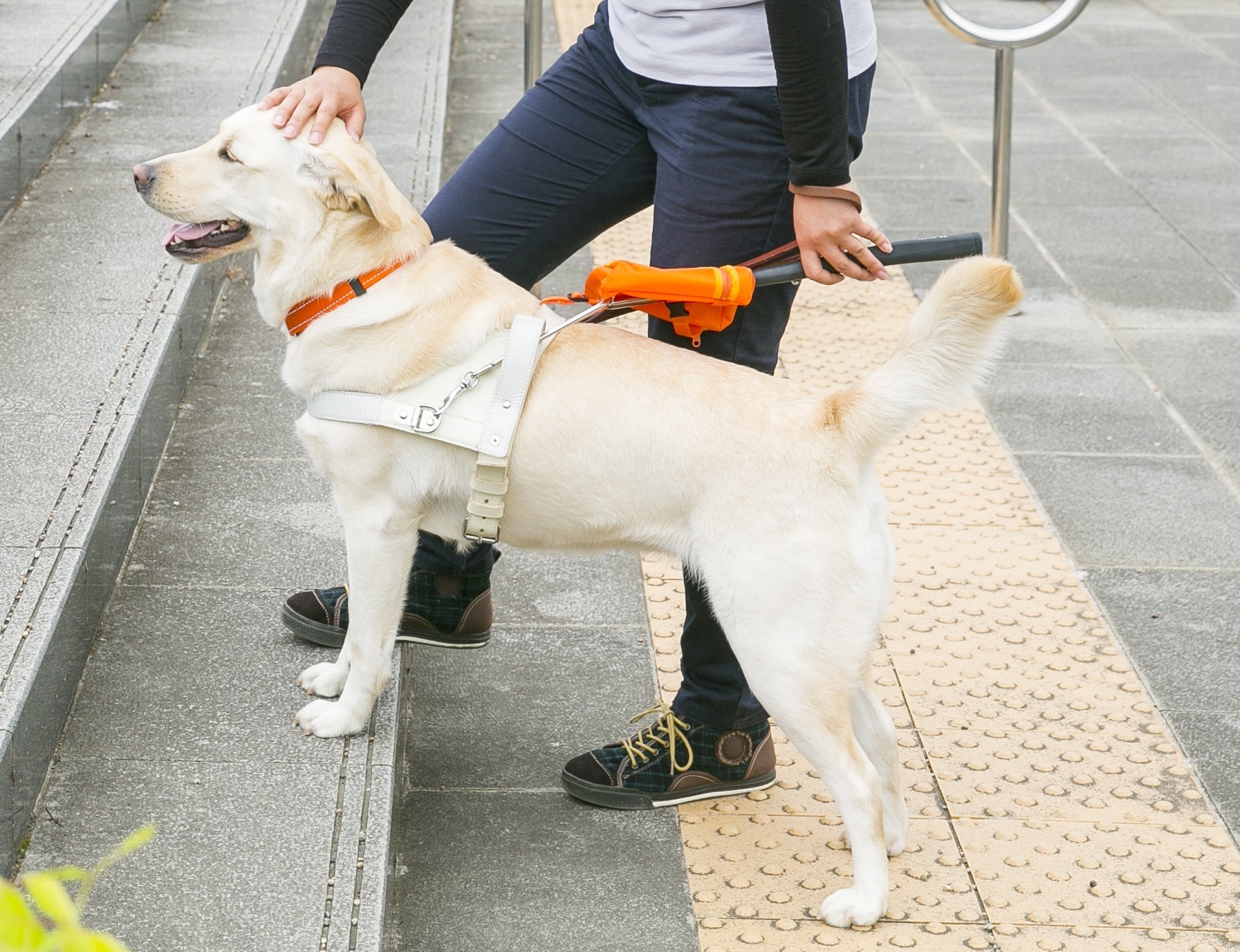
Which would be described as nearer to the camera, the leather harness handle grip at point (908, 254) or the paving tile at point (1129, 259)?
the leather harness handle grip at point (908, 254)

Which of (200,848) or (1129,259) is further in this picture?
(1129,259)

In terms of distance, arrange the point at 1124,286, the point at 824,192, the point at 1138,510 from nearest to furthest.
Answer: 1. the point at 824,192
2. the point at 1138,510
3. the point at 1124,286

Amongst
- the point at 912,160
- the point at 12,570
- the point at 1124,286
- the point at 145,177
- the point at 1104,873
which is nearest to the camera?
the point at 145,177

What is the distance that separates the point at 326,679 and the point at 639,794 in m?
0.71

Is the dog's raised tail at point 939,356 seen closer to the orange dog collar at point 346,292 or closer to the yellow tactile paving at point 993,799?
the yellow tactile paving at point 993,799

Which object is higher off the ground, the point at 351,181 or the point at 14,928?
the point at 14,928

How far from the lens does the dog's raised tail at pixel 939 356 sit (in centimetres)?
229

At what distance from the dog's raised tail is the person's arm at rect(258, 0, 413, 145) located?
110cm

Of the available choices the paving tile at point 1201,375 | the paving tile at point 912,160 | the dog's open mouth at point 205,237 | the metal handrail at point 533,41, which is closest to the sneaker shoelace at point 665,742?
the dog's open mouth at point 205,237

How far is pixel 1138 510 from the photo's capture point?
4348mm

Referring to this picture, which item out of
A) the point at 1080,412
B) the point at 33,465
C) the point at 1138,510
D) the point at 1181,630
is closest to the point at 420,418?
the point at 33,465

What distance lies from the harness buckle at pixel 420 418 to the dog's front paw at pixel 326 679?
682 mm

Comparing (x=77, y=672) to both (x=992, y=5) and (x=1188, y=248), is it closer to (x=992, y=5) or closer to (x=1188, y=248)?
(x=992, y=5)

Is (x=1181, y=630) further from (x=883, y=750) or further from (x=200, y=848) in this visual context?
(x=200, y=848)
